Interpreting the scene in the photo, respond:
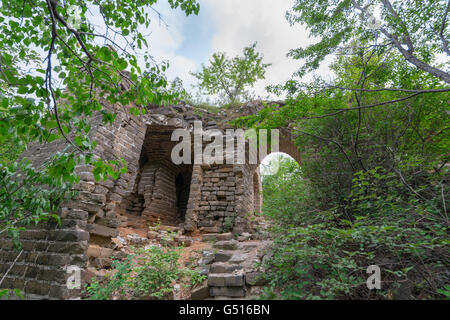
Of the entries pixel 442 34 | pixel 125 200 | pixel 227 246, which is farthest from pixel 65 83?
pixel 125 200

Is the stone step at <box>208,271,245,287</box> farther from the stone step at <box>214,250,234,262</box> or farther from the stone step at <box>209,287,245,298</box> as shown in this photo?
the stone step at <box>214,250,234,262</box>

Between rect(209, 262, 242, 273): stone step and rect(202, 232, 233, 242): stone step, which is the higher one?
rect(202, 232, 233, 242): stone step

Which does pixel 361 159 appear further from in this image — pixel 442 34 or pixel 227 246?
pixel 227 246

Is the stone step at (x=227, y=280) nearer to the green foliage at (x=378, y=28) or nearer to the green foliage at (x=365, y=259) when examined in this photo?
the green foliage at (x=365, y=259)

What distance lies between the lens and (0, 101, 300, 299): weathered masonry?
8.97 feet

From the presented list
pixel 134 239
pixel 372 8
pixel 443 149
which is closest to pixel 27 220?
pixel 134 239

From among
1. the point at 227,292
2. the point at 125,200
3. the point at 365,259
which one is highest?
the point at 125,200

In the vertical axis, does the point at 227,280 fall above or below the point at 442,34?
below

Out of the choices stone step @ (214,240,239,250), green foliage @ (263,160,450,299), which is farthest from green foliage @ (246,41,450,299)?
stone step @ (214,240,239,250)

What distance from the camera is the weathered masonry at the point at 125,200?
2.73m

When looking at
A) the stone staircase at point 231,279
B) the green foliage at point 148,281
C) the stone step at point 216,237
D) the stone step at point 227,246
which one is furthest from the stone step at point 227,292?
the stone step at point 216,237

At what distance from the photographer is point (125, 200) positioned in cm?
793

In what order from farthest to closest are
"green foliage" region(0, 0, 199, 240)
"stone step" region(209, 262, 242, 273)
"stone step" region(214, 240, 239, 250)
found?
"stone step" region(214, 240, 239, 250), "stone step" region(209, 262, 242, 273), "green foliage" region(0, 0, 199, 240)
